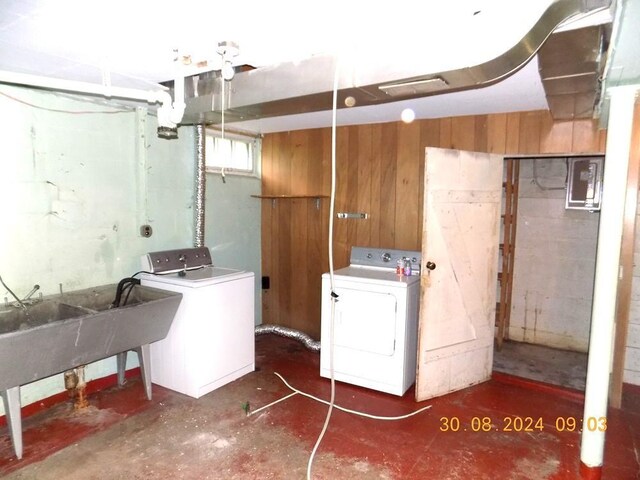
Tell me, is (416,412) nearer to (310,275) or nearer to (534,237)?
(310,275)

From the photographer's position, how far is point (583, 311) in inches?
164

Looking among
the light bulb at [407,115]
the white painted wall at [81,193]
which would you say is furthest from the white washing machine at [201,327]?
the light bulb at [407,115]

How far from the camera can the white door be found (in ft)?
9.46

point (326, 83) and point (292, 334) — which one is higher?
point (326, 83)

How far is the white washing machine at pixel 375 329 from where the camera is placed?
3.01 meters

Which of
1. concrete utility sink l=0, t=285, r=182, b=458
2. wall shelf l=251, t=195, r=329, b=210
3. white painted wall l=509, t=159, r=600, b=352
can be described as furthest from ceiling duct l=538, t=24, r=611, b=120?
concrete utility sink l=0, t=285, r=182, b=458

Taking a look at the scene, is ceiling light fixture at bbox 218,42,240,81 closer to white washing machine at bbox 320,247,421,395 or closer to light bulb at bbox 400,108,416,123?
light bulb at bbox 400,108,416,123

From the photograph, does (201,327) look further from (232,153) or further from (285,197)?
(232,153)

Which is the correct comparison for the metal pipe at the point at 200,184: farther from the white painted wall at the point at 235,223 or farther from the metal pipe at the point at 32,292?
the metal pipe at the point at 32,292

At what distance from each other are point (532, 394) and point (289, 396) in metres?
1.83

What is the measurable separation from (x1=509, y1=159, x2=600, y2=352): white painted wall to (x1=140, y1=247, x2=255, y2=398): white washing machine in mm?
2963

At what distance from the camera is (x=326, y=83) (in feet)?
6.15

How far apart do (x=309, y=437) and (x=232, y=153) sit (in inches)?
107

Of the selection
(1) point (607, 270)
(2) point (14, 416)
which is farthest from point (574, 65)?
(2) point (14, 416)
